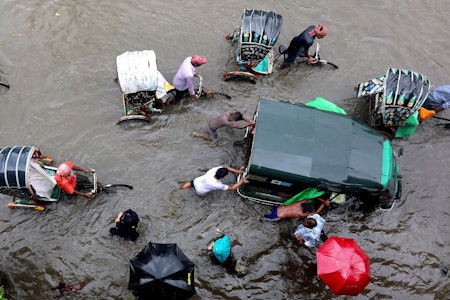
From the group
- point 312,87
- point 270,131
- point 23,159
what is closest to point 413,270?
point 270,131

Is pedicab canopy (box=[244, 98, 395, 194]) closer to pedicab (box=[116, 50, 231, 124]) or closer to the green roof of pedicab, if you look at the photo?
the green roof of pedicab

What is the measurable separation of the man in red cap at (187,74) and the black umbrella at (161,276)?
13.6 ft

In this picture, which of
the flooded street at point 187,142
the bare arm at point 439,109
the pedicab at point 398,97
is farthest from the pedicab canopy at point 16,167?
the bare arm at point 439,109

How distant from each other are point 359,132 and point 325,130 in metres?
0.69

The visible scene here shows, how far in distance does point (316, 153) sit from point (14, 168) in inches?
213

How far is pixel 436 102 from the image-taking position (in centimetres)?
855

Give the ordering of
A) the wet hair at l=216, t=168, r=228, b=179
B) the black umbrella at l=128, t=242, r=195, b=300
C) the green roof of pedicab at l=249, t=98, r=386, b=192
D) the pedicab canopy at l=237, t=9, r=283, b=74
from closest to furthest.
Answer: the black umbrella at l=128, t=242, r=195, b=300 < the green roof of pedicab at l=249, t=98, r=386, b=192 < the wet hair at l=216, t=168, r=228, b=179 < the pedicab canopy at l=237, t=9, r=283, b=74

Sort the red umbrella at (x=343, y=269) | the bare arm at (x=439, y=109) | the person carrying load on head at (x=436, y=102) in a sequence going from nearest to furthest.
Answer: the red umbrella at (x=343, y=269) < the person carrying load on head at (x=436, y=102) < the bare arm at (x=439, y=109)

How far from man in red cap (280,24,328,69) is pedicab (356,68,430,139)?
1.87 metres

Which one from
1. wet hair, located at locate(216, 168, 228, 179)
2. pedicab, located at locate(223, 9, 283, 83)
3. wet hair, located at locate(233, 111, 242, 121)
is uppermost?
pedicab, located at locate(223, 9, 283, 83)

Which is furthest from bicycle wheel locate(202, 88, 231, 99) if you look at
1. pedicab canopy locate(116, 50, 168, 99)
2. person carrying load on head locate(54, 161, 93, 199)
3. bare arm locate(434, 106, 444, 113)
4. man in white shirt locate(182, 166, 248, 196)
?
bare arm locate(434, 106, 444, 113)

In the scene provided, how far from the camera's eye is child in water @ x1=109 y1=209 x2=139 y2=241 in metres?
6.36

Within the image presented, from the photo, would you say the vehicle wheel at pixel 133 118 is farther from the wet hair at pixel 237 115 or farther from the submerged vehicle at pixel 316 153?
the submerged vehicle at pixel 316 153

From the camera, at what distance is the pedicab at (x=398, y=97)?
756 centimetres
